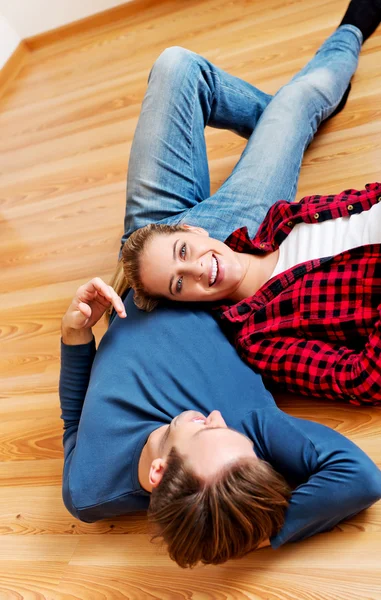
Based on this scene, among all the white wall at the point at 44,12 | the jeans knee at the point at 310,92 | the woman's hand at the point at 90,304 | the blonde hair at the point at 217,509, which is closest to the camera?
the blonde hair at the point at 217,509

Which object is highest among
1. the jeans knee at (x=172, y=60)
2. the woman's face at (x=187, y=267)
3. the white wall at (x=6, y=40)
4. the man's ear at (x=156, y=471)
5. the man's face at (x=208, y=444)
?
the white wall at (x=6, y=40)

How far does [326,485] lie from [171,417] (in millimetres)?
334

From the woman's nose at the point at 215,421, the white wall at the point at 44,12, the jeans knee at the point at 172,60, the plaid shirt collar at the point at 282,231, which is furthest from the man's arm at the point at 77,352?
the white wall at the point at 44,12

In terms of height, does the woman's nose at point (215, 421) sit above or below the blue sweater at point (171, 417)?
above

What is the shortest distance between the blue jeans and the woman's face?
0.18 metres

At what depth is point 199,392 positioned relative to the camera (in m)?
1.08

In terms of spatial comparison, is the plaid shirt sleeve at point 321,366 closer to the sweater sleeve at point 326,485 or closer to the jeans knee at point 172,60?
the sweater sleeve at point 326,485

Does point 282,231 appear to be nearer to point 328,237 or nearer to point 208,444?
point 328,237

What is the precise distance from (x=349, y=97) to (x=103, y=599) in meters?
1.55

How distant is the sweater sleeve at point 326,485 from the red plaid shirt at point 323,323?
148 mm

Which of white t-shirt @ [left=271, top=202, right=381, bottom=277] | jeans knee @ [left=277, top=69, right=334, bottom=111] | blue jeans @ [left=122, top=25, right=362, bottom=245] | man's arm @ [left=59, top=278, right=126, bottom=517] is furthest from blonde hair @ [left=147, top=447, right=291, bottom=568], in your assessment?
jeans knee @ [left=277, top=69, right=334, bottom=111]

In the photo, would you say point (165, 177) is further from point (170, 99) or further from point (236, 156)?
point (236, 156)

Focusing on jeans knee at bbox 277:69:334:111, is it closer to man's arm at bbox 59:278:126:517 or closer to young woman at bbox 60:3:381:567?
young woman at bbox 60:3:381:567

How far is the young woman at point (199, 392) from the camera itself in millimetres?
834
